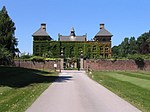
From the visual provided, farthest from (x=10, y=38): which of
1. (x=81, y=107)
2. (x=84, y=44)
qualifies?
(x=81, y=107)

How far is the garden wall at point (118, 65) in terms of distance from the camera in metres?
71.2

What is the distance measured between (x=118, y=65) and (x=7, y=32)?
2740 cm

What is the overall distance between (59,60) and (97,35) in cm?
3022

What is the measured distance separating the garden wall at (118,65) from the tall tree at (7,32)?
755 inches

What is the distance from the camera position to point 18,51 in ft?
278

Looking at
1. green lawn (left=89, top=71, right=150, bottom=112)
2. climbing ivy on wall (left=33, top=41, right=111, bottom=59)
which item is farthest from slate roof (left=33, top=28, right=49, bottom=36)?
green lawn (left=89, top=71, right=150, bottom=112)

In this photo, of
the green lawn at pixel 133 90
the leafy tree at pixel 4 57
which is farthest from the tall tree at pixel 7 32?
the green lawn at pixel 133 90

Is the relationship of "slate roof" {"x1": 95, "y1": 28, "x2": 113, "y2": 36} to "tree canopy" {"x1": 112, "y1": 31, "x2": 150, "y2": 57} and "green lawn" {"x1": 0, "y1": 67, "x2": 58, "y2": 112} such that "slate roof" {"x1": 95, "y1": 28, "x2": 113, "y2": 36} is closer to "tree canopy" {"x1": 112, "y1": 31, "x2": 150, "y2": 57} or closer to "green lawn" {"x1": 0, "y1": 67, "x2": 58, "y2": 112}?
"tree canopy" {"x1": 112, "y1": 31, "x2": 150, "y2": 57}

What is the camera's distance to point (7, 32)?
256 feet

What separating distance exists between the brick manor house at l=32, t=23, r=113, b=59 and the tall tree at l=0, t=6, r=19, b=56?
14.9m

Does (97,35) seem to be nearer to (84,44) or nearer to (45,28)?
(84,44)

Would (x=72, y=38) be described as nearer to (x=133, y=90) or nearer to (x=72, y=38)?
(x=72, y=38)

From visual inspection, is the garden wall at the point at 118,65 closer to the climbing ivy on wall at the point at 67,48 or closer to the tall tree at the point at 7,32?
the tall tree at the point at 7,32

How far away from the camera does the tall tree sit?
76.0 meters
